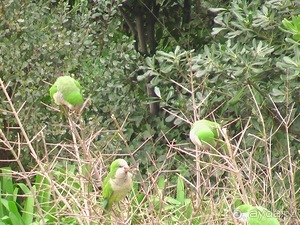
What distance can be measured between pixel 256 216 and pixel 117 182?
94cm

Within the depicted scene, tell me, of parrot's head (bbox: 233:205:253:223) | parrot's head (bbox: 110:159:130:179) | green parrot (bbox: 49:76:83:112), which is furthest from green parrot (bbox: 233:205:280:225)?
green parrot (bbox: 49:76:83:112)

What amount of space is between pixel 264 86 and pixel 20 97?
75.4 inches

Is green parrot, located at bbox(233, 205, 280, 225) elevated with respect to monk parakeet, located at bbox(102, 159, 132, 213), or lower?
elevated

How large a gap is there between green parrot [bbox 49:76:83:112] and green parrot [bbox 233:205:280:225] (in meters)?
1.41

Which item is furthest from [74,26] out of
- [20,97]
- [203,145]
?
[203,145]

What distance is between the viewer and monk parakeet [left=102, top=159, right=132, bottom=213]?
3.38m

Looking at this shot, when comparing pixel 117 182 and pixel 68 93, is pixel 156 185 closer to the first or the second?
pixel 117 182

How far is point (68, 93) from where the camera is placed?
12.9 ft

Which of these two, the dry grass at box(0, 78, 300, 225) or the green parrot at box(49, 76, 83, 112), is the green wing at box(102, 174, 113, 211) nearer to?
the dry grass at box(0, 78, 300, 225)

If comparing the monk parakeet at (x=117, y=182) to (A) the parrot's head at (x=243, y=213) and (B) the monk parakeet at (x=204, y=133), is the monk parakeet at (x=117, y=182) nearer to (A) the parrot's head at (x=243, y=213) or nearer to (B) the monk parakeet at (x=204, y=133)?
(B) the monk parakeet at (x=204, y=133)

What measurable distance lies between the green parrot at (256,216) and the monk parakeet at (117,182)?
73cm

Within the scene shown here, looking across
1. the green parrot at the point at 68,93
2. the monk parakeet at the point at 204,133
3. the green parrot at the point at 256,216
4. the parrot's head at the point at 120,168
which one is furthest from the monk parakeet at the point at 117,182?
the green parrot at the point at 256,216

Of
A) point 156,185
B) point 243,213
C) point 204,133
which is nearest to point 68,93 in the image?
point 156,185

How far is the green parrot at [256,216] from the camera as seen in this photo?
256 cm
